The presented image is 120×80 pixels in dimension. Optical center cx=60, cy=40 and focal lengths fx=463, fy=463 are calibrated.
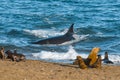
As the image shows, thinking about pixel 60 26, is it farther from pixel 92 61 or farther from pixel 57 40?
pixel 92 61

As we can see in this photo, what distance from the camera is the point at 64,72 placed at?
1178cm

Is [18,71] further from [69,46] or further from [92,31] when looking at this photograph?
[92,31]

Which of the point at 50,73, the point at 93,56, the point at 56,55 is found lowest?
the point at 56,55

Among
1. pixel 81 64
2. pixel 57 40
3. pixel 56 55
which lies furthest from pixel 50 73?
pixel 57 40

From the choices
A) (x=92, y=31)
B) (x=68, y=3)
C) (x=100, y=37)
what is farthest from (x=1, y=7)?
(x=100, y=37)

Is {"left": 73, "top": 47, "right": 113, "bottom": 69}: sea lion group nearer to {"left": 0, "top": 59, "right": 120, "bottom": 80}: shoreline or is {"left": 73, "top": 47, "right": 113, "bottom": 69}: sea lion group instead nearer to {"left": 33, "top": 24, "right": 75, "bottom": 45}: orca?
{"left": 0, "top": 59, "right": 120, "bottom": 80}: shoreline

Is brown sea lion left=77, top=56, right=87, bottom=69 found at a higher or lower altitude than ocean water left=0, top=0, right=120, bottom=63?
higher

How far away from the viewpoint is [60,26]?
89.6 feet

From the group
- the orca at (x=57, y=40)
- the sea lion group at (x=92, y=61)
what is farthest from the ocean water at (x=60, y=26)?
the sea lion group at (x=92, y=61)

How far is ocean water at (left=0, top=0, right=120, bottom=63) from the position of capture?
18284 millimetres

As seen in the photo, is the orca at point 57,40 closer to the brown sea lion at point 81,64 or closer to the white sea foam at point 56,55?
the white sea foam at point 56,55

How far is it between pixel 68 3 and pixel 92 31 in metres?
14.8

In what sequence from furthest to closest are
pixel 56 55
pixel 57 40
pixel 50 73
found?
pixel 57 40 → pixel 56 55 → pixel 50 73

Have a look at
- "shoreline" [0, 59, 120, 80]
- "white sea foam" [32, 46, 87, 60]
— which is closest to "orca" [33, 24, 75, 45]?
"white sea foam" [32, 46, 87, 60]
